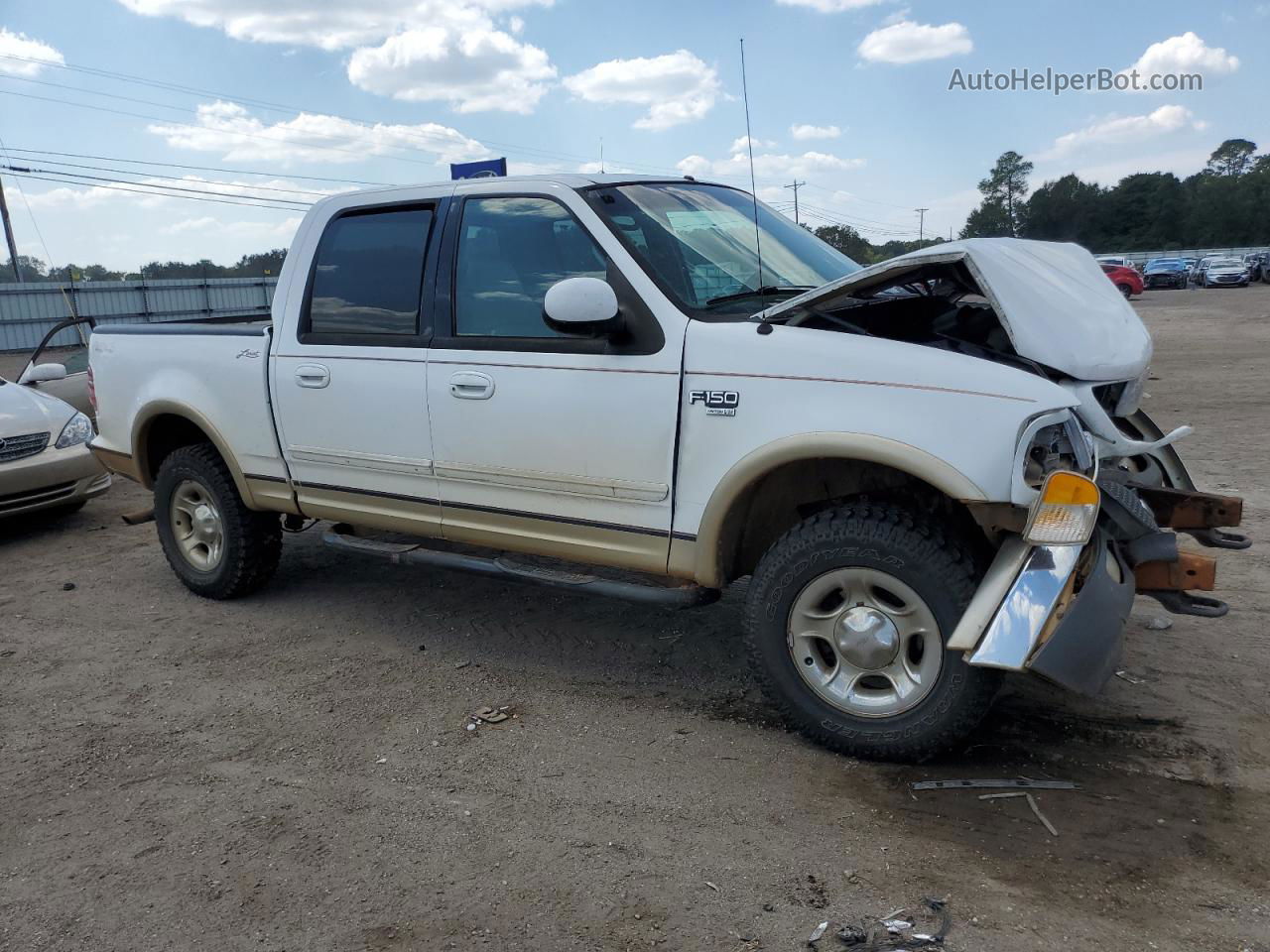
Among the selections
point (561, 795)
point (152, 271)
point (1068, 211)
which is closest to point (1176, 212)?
point (1068, 211)

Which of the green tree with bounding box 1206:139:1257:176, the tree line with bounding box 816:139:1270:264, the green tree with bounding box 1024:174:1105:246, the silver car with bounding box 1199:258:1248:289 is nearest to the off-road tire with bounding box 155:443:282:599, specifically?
the silver car with bounding box 1199:258:1248:289

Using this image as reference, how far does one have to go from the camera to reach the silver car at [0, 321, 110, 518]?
7.39 meters

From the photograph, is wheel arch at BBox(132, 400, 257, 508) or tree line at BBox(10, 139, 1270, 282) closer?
wheel arch at BBox(132, 400, 257, 508)

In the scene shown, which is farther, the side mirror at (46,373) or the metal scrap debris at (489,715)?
the side mirror at (46,373)

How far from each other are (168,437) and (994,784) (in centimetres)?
486

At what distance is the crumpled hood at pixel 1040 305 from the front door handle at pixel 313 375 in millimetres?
2186

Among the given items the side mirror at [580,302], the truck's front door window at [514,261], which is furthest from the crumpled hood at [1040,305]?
the truck's front door window at [514,261]

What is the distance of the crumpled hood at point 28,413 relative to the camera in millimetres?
7535

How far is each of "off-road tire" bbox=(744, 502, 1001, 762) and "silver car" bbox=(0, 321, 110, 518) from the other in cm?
594

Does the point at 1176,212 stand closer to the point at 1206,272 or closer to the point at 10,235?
the point at 1206,272

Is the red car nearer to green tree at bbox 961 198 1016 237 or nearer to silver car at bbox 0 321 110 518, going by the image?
green tree at bbox 961 198 1016 237

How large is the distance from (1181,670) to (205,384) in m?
4.85

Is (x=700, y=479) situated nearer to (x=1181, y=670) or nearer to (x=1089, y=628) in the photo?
(x=1089, y=628)

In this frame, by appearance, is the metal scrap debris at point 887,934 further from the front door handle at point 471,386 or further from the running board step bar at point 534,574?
the front door handle at point 471,386
